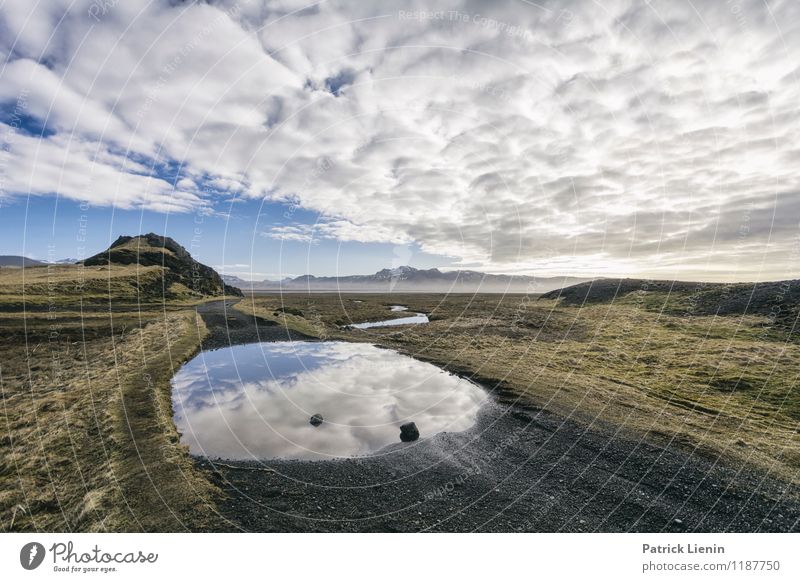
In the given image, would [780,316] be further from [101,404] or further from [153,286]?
[153,286]

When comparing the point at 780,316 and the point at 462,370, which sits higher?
the point at 780,316

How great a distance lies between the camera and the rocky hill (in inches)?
4377

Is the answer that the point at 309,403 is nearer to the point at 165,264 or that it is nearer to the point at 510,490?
the point at 510,490

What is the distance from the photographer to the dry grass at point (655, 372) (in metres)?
19.7

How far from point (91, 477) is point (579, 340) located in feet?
180

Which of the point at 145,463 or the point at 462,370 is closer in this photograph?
the point at 145,463

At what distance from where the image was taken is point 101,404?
65.7ft

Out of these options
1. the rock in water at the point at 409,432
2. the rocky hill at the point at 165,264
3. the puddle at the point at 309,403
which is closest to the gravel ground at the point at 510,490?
the rock in water at the point at 409,432

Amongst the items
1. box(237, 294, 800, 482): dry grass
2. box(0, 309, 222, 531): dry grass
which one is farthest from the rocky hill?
box(0, 309, 222, 531): dry grass

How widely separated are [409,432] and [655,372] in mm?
28796

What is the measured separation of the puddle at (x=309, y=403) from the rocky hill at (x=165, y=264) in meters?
88.2

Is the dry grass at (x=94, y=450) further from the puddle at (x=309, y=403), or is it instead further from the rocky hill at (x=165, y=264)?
the rocky hill at (x=165, y=264)
